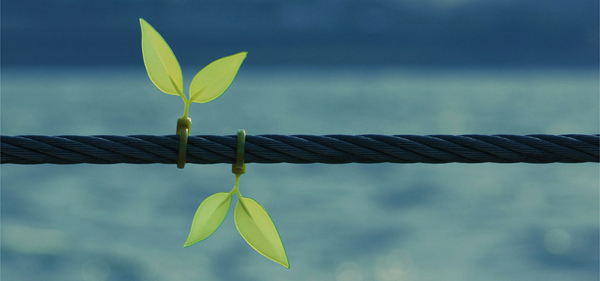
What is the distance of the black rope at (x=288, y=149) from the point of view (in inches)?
19.1

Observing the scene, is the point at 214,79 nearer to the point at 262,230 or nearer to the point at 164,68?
the point at 164,68

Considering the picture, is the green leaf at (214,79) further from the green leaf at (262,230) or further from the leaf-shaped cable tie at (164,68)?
the green leaf at (262,230)

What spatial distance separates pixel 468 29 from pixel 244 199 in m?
6.01

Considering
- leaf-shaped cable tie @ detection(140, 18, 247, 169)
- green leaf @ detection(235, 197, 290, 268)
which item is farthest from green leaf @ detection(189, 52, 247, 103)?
green leaf @ detection(235, 197, 290, 268)

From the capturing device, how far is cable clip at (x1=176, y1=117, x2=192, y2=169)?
0.48m

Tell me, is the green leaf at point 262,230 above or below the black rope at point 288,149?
below

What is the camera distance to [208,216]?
1.71 feet

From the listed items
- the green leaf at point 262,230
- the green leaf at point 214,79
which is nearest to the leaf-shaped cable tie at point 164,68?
the green leaf at point 214,79

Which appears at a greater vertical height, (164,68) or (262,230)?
(164,68)

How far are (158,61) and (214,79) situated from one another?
56 mm

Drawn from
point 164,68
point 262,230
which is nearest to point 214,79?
point 164,68

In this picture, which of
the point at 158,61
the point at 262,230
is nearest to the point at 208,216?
the point at 262,230

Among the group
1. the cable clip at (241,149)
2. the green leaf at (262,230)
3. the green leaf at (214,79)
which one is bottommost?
the green leaf at (262,230)

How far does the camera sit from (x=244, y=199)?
0.52 m
